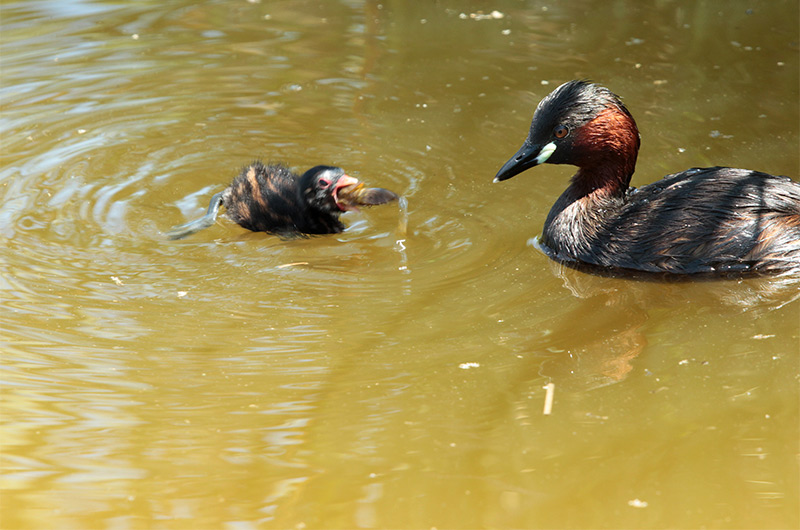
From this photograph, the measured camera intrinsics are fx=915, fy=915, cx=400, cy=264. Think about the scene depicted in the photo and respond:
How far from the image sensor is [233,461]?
3.50m

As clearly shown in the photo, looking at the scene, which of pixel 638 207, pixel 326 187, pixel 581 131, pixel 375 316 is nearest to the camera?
pixel 375 316

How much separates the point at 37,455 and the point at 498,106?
4.94 m

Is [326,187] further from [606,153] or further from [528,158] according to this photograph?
[606,153]

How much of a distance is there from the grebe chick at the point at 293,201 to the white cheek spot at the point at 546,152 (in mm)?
922

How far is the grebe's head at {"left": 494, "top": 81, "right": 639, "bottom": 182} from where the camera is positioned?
5.47 metres

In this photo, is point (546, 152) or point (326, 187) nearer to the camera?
point (546, 152)

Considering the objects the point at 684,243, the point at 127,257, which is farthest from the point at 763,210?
the point at 127,257

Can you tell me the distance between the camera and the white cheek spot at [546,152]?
18.2 feet

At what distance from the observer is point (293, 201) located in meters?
5.88

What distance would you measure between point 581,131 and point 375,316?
1.83 m

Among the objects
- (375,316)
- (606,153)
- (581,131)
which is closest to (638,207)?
(606,153)

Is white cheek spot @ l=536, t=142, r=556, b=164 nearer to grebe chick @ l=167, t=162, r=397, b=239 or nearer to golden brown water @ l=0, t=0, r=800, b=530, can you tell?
golden brown water @ l=0, t=0, r=800, b=530

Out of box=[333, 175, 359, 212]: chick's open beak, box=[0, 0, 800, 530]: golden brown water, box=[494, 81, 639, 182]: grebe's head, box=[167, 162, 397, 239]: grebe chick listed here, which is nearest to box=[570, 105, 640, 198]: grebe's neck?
box=[494, 81, 639, 182]: grebe's head

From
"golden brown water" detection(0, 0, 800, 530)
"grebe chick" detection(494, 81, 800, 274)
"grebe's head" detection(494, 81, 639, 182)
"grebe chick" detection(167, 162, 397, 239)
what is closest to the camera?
"golden brown water" detection(0, 0, 800, 530)
